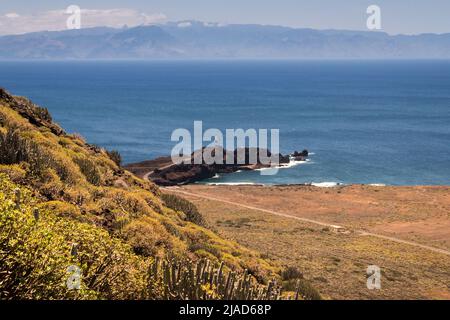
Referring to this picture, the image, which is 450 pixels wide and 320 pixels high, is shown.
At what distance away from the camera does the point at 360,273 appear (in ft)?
95.5

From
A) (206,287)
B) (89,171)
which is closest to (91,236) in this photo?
(206,287)

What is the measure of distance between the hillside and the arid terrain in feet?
23.3

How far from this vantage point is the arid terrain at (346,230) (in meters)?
28.1

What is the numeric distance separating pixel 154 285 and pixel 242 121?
422ft

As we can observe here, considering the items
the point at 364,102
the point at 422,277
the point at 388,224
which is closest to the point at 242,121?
the point at 364,102

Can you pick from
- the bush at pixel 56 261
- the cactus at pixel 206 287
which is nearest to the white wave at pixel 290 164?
the bush at pixel 56 261

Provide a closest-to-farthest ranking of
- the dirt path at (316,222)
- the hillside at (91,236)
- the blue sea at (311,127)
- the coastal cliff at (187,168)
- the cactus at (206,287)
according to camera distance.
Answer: the hillside at (91,236)
the cactus at (206,287)
the dirt path at (316,222)
the coastal cliff at (187,168)
the blue sea at (311,127)

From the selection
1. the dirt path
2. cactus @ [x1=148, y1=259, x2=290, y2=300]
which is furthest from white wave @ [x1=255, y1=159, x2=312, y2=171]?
cactus @ [x1=148, y1=259, x2=290, y2=300]
